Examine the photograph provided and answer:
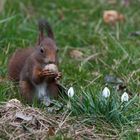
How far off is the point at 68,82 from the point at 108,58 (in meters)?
0.88

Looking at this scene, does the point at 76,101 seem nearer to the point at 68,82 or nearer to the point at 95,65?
the point at 68,82

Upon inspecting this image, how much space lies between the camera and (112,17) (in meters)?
8.17

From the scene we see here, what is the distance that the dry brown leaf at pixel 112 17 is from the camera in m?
8.12

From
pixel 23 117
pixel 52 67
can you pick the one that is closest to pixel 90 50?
pixel 52 67

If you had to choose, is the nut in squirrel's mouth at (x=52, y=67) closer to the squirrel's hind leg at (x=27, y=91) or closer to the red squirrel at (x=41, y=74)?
the red squirrel at (x=41, y=74)

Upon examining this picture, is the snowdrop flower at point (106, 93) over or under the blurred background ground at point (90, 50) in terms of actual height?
over

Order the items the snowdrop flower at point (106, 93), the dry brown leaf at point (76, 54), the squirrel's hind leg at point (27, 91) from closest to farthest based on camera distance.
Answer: the snowdrop flower at point (106, 93) < the squirrel's hind leg at point (27, 91) < the dry brown leaf at point (76, 54)

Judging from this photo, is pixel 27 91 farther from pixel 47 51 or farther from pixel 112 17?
pixel 112 17

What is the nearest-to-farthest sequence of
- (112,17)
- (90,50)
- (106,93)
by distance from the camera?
(106,93) → (90,50) → (112,17)

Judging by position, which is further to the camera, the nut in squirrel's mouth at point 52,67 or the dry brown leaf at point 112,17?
the dry brown leaf at point 112,17

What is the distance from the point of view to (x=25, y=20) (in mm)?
7633

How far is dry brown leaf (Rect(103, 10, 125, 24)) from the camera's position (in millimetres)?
8125

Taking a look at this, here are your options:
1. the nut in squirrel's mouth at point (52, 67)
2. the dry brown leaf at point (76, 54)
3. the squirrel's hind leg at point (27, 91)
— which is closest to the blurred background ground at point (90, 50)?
the dry brown leaf at point (76, 54)

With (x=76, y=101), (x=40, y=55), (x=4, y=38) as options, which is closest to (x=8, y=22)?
(x=4, y=38)
